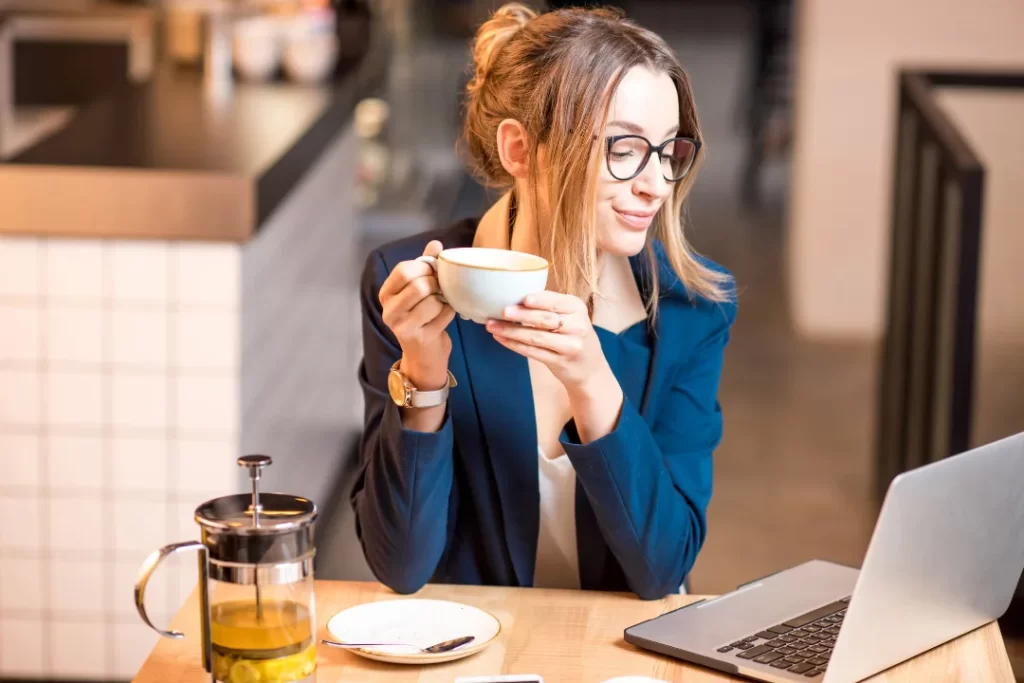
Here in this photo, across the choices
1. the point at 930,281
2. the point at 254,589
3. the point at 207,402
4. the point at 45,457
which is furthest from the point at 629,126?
the point at 930,281

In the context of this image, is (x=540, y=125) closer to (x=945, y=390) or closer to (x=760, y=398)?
(x=945, y=390)

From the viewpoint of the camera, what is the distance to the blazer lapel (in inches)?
67.6

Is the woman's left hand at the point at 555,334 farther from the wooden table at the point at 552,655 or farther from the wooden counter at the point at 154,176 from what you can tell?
the wooden counter at the point at 154,176

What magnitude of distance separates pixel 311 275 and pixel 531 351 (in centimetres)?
234

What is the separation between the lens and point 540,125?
1620 mm

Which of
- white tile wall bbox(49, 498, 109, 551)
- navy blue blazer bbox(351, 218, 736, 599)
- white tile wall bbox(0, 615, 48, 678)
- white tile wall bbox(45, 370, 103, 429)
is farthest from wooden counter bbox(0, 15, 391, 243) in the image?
navy blue blazer bbox(351, 218, 736, 599)

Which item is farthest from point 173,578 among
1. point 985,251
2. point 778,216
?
point 778,216

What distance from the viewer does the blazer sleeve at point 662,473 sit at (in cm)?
153

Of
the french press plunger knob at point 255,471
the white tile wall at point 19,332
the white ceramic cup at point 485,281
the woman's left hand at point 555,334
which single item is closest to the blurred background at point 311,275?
the white tile wall at point 19,332

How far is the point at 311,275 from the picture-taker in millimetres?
3660

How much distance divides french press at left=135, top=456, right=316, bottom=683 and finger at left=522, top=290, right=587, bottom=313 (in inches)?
11.7

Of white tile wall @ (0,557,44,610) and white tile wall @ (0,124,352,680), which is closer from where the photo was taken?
white tile wall @ (0,124,352,680)

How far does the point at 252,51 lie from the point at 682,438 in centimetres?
Answer: 252

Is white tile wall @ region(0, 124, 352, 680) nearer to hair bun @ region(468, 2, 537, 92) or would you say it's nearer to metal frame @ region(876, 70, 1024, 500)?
hair bun @ region(468, 2, 537, 92)
